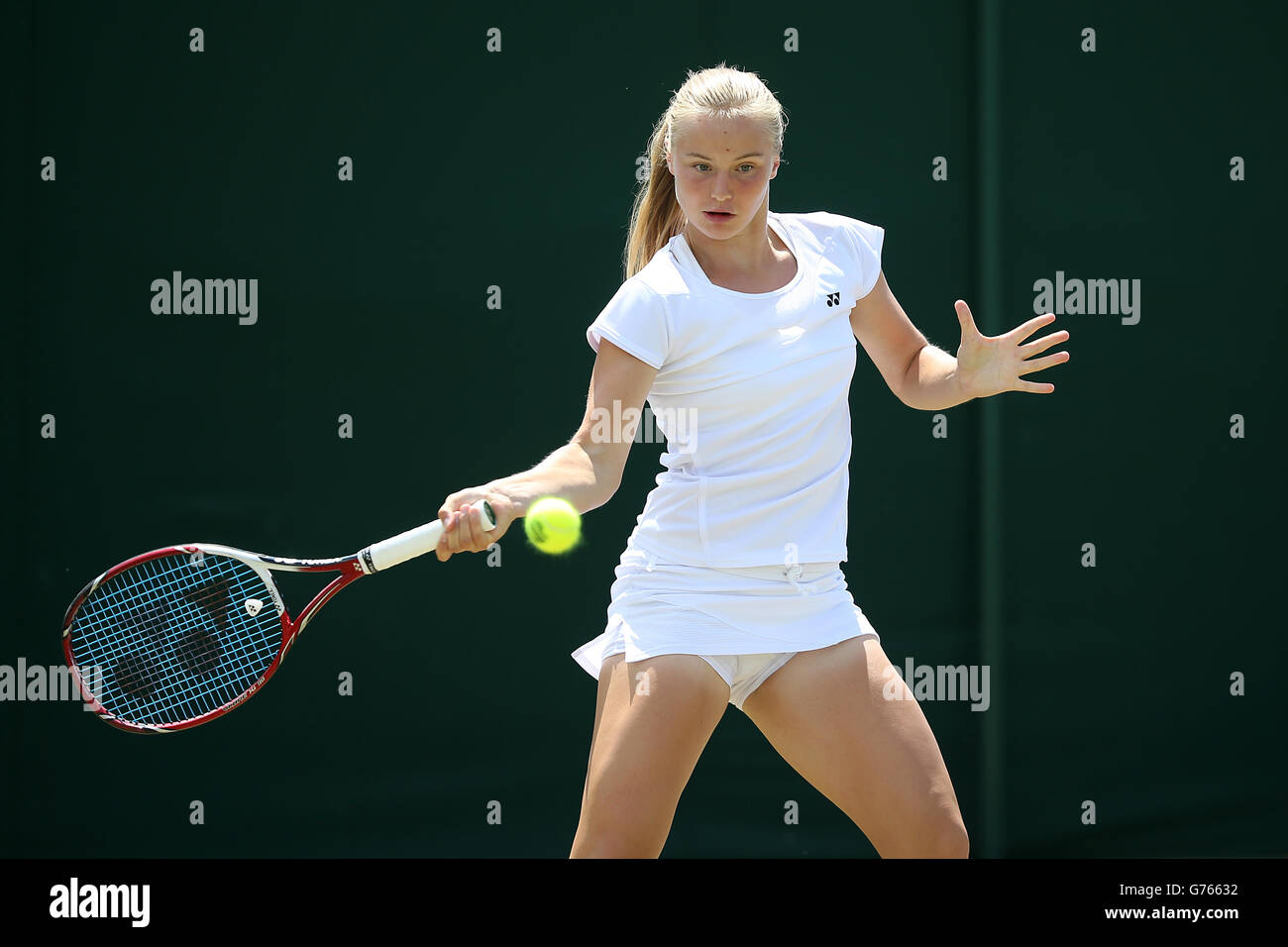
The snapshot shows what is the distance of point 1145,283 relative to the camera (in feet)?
14.3

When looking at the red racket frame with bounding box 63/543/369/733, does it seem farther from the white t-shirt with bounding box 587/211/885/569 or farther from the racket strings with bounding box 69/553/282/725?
the white t-shirt with bounding box 587/211/885/569

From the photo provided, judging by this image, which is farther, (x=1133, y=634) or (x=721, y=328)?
(x=1133, y=634)

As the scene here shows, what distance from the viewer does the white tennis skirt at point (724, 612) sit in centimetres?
254

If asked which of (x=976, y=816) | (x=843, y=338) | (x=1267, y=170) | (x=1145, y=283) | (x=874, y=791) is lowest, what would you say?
(x=976, y=816)

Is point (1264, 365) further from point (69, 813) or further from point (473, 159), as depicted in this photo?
point (69, 813)

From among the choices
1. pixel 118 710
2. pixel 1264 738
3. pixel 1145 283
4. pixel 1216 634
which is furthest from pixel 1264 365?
pixel 118 710

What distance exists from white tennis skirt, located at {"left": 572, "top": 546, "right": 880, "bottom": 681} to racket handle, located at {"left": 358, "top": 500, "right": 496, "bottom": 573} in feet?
1.21

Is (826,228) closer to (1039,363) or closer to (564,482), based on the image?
(1039,363)

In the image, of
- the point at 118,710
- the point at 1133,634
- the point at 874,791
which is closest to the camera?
the point at 874,791

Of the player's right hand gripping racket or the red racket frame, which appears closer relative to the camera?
the red racket frame

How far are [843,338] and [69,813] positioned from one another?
8.80 ft

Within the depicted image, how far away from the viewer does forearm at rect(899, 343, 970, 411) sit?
283 centimetres

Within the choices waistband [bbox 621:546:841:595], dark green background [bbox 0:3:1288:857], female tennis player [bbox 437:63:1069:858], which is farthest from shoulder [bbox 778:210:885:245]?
dark green background [bbox 0:3:1288:857]

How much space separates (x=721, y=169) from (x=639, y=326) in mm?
323
